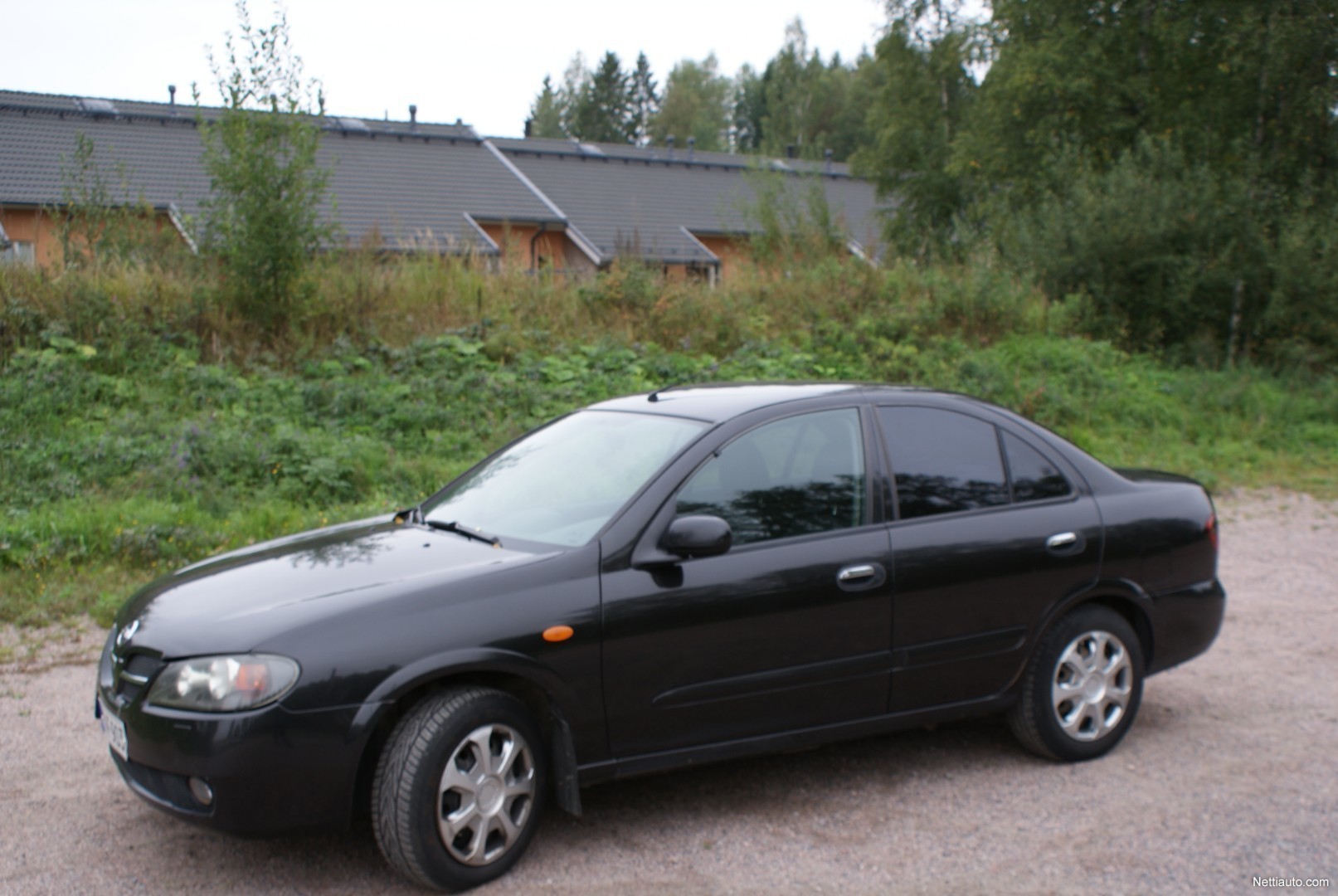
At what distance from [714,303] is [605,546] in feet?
36.7

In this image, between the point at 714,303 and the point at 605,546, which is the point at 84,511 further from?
the point at 714,303

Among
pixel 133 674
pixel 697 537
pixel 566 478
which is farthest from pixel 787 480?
pixel 133 674

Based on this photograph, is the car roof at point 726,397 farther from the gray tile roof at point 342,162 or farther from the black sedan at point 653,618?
the gray tile roof at point 342,162

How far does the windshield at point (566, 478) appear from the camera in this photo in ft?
14.5

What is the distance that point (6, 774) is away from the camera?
4699mm

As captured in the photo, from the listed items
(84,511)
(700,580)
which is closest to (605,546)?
(700,580)

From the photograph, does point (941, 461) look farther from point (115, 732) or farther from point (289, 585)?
point (115, 732)

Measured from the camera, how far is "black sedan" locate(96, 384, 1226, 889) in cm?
360

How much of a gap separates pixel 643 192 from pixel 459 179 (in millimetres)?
6866

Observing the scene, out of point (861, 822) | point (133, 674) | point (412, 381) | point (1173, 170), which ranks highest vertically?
point (1173, 170)

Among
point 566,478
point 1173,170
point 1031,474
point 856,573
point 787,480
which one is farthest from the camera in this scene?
point 1173,170

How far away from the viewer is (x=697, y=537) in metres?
4.06

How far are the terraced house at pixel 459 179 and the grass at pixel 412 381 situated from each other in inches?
189

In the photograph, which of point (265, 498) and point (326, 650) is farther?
point (265, 498)
